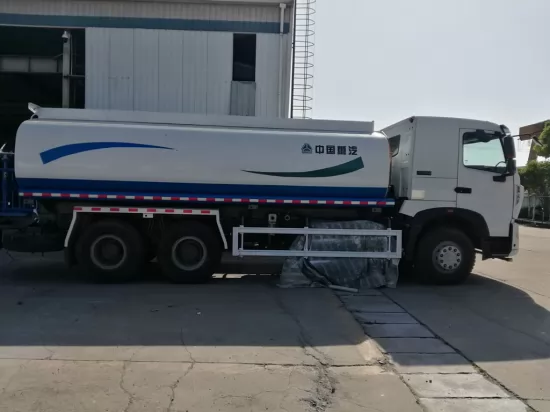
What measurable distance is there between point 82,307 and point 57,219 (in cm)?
270

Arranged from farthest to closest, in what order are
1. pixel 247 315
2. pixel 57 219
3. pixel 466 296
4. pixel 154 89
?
pixel 154 89 → pixel 57 219 → pixel 466 296 → pixel 247 315

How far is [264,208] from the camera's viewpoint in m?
9.98

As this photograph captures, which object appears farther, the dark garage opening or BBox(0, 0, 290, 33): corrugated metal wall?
the dark garage opening

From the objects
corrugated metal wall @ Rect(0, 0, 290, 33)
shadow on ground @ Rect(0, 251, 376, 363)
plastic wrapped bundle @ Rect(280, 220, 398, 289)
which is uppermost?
corrugated metal wall @ Rect(0, 0, 290, 33)

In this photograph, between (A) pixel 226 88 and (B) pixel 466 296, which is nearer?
(B) pixel 466 296

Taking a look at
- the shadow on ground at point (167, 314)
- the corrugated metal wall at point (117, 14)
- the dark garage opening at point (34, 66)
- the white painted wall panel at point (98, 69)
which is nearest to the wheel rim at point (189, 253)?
the shadow on ground at point (167, 314)

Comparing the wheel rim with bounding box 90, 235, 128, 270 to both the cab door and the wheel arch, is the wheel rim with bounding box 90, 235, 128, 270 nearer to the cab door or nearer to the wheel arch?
the wheel arch

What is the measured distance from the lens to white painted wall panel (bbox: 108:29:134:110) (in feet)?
48.7

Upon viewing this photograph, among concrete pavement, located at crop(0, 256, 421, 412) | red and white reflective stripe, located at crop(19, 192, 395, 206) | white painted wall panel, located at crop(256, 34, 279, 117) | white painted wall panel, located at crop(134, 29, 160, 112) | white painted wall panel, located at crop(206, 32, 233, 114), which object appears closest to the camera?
concrete pavement, located at crop(0, 256, 421, 412)

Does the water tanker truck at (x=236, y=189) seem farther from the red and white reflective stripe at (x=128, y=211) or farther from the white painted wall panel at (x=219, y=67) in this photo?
the white painted wall panel at (x=219, y=67)

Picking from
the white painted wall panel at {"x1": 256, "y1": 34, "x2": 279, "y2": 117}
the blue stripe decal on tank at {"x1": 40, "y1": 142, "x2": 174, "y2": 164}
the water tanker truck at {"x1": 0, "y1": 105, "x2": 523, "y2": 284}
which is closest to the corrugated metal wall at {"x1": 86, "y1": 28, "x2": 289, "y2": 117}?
the white painted wall panel at {"x1": 256, "y1": 34, "x2": 279, "y2": 117}

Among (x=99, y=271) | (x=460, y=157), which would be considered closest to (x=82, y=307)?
(x=99, y=271)

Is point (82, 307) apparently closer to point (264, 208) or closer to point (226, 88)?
point (264, 208)

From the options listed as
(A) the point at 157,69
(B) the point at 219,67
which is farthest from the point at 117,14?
(B) the point at 219,67
